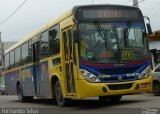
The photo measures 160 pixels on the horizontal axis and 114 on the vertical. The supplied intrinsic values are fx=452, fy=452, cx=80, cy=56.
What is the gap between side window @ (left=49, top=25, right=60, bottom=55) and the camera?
15.5 metres

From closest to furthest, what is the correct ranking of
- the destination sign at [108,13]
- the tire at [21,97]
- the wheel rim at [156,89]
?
the destination sign at [108,13] < the wheel rim at [156,89] < the tire at [21,97]

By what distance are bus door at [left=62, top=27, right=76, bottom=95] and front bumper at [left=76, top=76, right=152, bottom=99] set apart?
67cm

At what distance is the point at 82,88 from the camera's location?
535 inches

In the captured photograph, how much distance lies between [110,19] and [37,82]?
Answer: 5.53 m

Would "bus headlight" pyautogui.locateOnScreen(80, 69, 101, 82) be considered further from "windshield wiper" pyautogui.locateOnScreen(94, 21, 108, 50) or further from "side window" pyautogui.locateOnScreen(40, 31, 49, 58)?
"side window" pyautogui.locateOnScreen(40, 31, 49, 58)

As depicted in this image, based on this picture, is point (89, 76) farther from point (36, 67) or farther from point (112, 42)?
point (36, 67)

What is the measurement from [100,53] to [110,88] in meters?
1.11

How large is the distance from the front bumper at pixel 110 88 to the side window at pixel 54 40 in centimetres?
226

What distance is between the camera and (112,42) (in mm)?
14133

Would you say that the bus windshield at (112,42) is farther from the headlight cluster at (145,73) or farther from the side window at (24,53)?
the side window at (24,53)

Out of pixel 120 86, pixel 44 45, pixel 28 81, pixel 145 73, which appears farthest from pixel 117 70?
pixel 28 81

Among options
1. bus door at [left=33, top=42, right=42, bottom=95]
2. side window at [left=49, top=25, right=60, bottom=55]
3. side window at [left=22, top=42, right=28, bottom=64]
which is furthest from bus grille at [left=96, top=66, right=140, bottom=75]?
side window at [left=22, top=42, right=28, bottom=64]

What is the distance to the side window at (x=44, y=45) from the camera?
16.8m

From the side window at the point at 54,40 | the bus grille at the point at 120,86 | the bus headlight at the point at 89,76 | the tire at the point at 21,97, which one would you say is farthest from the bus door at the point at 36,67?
the bus grille at the point at 120,86
